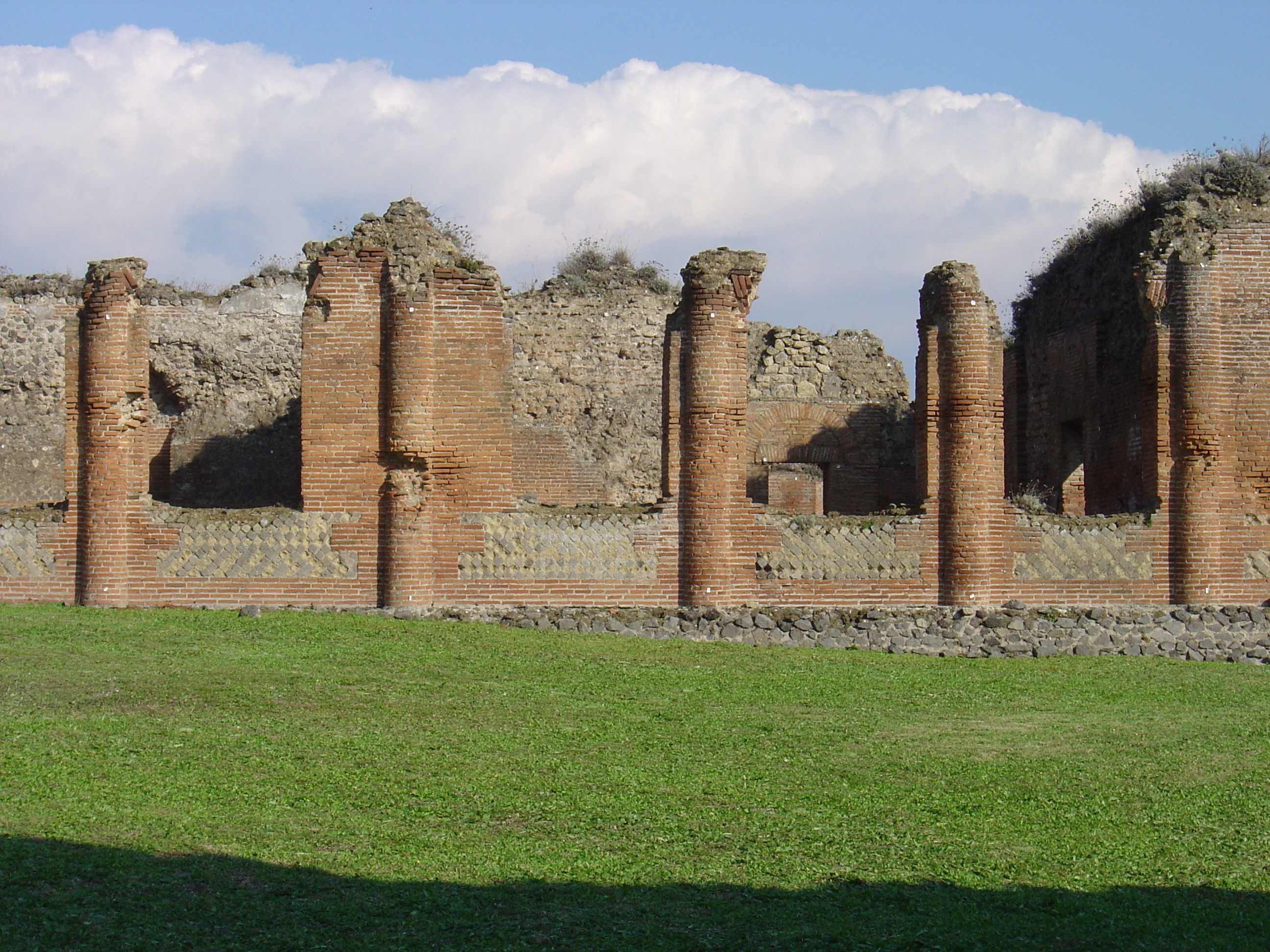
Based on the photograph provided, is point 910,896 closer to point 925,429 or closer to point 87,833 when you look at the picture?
point 87,833

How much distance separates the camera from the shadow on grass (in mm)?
4398

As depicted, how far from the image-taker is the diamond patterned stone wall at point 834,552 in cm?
1334

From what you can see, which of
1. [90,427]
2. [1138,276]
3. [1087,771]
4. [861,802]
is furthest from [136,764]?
[1138,276]

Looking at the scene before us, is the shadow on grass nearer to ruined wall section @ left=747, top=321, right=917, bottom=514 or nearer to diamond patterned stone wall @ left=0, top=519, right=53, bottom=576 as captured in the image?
diamond patterned stone wall @ left=0, top=519, right=53, bottom=576

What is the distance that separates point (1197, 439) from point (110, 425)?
1120 cm

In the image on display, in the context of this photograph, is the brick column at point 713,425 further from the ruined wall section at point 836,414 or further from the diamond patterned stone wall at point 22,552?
the diamond patterned stone wall at point 22,552

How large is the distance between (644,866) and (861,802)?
160 centimetres

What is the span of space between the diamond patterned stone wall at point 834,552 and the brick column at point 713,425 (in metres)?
0.41

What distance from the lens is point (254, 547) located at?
12875 millimetres

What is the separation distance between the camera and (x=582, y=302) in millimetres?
18266

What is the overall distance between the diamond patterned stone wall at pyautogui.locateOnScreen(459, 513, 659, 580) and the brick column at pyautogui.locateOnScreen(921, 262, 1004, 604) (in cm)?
325

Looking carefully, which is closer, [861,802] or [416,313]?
[861,802]

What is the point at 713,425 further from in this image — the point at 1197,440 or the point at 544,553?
the point at 1197,440

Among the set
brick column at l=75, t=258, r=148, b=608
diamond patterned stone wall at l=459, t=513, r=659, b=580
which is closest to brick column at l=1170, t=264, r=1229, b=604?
diamond patterned stone wall at l=459, t=513, r=659, b=580
